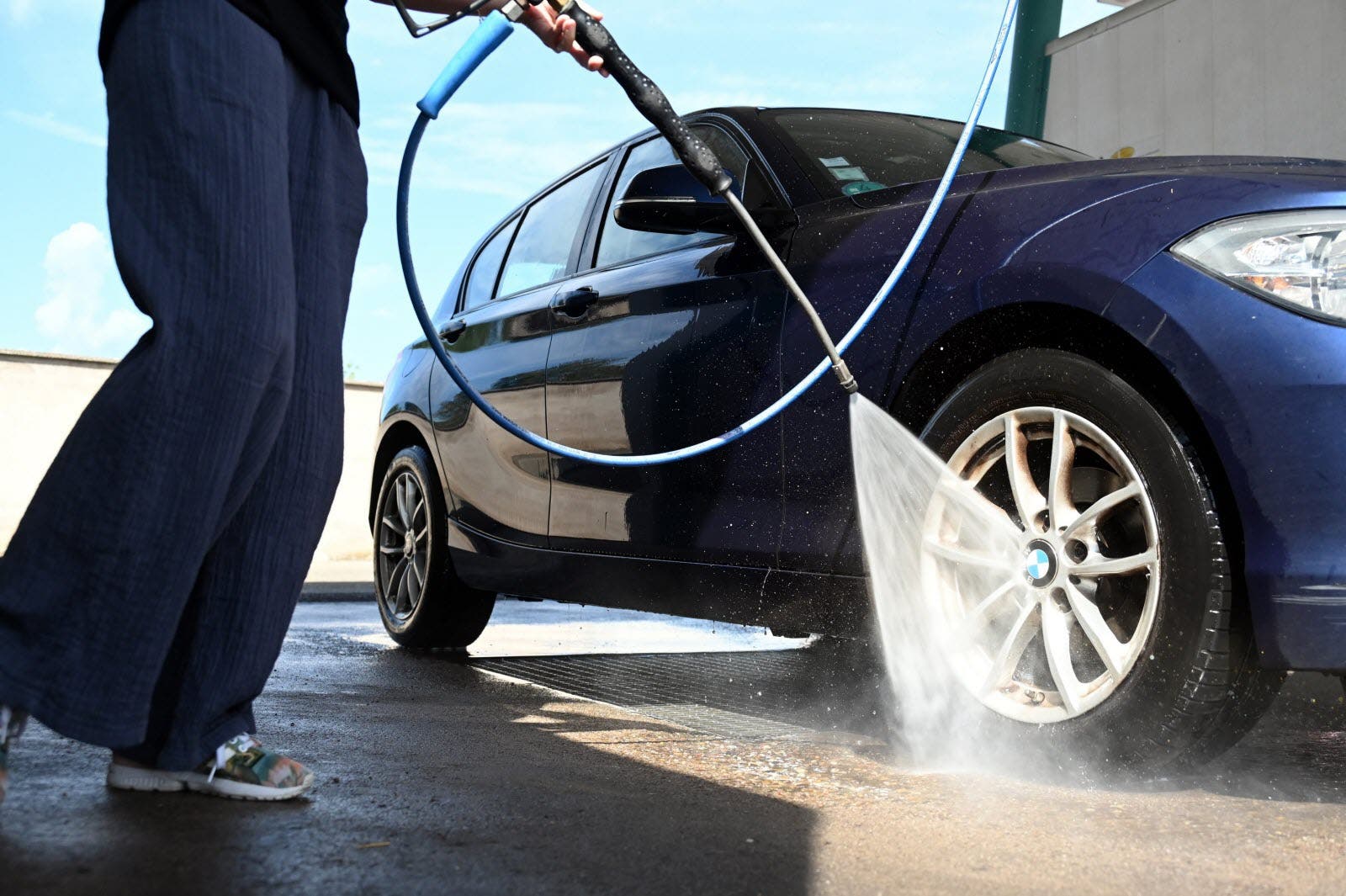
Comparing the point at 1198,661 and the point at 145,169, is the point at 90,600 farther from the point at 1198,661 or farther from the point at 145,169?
the point at 1198,661

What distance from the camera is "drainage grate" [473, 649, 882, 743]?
136 inches

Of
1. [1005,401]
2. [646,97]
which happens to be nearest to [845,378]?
[1005,401]

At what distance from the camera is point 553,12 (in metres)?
2.94

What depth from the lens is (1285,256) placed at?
2.49m

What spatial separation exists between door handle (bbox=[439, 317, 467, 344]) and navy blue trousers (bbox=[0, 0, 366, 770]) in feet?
8.91

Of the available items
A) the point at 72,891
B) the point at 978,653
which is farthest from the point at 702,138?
the point at 72,891

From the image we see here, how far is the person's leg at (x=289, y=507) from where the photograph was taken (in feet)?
7.61

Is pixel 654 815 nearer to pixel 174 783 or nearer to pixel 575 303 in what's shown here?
pixel 174 783

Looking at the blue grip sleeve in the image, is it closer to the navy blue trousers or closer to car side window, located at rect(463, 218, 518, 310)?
the navy blue trousers

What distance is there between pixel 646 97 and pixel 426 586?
98.7 inches

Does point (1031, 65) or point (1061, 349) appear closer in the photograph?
point (1061, 349)

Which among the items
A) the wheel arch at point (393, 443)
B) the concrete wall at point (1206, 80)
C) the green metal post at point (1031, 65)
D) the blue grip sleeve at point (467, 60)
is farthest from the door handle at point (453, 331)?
the green metal post at point (1031, 65)

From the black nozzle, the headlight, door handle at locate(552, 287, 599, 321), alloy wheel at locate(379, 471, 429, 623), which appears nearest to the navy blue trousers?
the black nozzle

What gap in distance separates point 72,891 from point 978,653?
6.02ft
